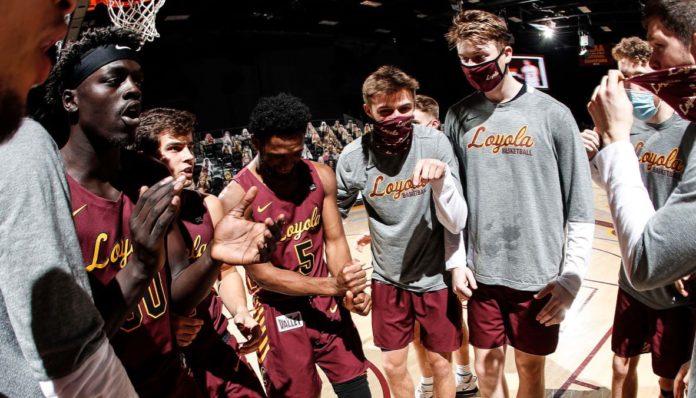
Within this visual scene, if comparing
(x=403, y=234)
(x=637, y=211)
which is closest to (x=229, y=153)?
(x=403, y=234)

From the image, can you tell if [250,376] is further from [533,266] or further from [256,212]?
[533,266]

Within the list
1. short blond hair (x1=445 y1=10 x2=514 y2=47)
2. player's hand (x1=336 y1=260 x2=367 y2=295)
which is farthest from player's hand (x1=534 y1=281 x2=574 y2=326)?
short blond hair (x1=445 y1=10 x2=514 y2=47)

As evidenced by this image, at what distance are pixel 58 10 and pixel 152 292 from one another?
4.68 feet

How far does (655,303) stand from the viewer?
94.8 inches

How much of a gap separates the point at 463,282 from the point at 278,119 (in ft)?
4.58

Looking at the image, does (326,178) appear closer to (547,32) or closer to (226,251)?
(226,251)

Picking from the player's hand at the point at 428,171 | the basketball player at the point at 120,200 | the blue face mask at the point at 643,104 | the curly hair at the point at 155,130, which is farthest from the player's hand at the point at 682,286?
the curly hair at the point at 155,130

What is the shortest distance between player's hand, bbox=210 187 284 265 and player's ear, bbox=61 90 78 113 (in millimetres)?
734

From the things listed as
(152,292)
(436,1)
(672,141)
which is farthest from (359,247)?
(436,1)

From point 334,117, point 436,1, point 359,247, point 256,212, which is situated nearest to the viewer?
point 256,212

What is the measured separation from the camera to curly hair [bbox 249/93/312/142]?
8.30 feet

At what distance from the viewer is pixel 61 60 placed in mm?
1832

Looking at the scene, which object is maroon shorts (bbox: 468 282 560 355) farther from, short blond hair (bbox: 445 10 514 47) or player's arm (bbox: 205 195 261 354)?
short blond hair (bbox: 445 10 514 47)

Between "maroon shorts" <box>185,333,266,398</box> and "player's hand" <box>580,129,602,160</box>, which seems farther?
"maroon shorts" <box>185,333,266,398</box>
